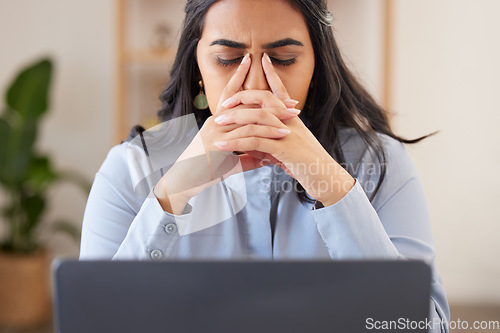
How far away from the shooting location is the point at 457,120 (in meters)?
2.89

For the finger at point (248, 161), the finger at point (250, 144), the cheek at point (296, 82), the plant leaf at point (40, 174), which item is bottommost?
the plant leaf at point (40, 174)

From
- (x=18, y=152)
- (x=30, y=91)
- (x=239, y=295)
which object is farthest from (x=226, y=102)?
(x=30, y=91)

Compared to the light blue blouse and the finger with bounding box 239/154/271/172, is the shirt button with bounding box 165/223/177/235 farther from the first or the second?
the finger with bounding box 239/154/271/172

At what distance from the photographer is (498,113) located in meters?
2.84

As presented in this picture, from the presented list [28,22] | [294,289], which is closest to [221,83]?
[294,289]

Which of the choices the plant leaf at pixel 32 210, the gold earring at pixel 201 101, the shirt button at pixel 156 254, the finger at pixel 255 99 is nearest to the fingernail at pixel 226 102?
the finger at pixel 255 99

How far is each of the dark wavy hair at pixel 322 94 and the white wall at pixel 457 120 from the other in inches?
67.1

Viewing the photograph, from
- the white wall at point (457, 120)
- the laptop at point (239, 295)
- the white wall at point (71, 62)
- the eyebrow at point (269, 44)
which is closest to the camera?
the laptop at point (239, 295)

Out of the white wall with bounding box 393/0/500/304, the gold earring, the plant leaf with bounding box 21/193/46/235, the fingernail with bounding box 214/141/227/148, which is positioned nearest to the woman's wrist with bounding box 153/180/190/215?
the fingernail with bounding box 214/141/227/148

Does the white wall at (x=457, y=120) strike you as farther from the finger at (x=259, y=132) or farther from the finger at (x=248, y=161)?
the finger at (x=259, y=132)

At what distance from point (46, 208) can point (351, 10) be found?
2015mm

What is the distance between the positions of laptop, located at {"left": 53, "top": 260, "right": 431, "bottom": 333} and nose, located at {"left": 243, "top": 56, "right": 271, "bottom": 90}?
21.0 inches

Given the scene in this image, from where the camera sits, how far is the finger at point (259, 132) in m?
0.97

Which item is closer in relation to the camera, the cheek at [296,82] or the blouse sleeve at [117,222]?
the blouse sleeve at [117,222]
